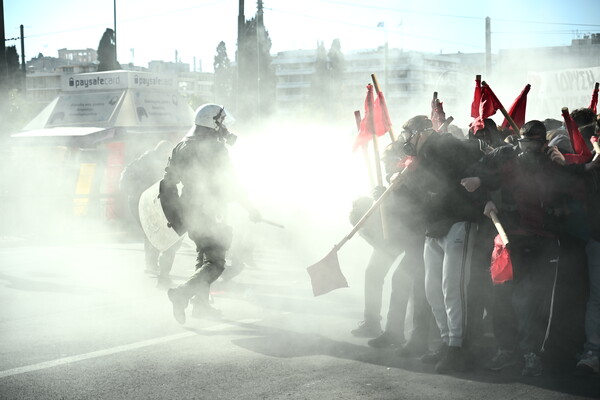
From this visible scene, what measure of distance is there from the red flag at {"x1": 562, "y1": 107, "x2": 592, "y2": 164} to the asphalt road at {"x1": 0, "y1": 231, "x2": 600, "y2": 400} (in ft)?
4.69

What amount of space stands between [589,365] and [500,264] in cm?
87

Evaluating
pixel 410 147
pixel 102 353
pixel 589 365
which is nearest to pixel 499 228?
pixel 410 147

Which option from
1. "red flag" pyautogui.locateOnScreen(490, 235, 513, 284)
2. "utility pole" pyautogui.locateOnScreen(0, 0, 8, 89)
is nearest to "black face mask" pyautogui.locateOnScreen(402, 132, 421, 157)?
"red flag" pyautogui.locateOnScreen(490, 235, 513, 284)

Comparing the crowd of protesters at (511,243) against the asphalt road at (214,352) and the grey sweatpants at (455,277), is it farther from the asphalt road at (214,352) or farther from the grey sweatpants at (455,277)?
the asphalt road at (214,352)

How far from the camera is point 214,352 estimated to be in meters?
5.85

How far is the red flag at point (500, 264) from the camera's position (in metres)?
5.12

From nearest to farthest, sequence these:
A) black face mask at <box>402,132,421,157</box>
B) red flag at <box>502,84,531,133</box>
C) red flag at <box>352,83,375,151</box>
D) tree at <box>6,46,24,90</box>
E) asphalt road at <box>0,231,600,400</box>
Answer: asphalt road at <box>0,231,600,400</box> → black face mask at <box>402,132,421,157</box> → red flag at <box>502,84,531,133</box> → red flag at <box>352,83,375,151</box> → tree at <box>6,46,24,90</box>

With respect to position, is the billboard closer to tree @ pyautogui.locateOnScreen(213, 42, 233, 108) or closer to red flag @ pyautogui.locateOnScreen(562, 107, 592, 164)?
red flag @ pyautogui.locateOnScreen(562, 107, 592, 164)

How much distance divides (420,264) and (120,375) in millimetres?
2281

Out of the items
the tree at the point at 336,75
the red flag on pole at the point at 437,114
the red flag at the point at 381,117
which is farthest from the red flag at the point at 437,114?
the tree at the point at 336,75

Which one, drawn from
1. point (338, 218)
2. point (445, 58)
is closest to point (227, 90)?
point (445, 58)

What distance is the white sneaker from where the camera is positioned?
5172 millimetres

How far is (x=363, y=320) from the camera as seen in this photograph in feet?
21.7

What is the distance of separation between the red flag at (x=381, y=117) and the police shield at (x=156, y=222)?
2022 millimetres
